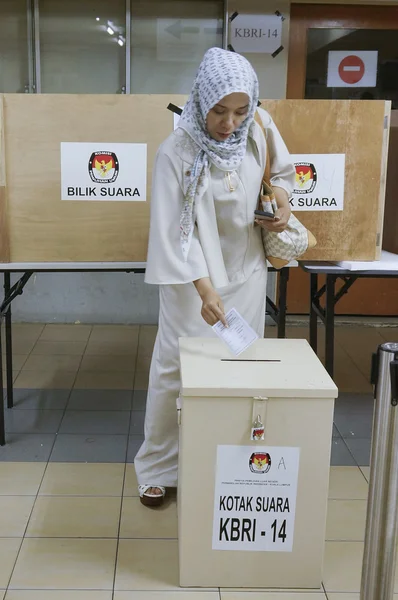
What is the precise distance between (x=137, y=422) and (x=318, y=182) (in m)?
1.21

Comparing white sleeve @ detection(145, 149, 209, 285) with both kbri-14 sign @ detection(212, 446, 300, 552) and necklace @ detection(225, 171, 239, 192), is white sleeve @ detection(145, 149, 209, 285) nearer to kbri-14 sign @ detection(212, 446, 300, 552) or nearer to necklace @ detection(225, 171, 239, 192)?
necklace @ detection(225, 171, 239, 192)

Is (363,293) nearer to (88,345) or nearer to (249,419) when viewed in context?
(88,345)

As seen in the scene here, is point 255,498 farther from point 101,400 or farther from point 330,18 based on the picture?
point 330,18

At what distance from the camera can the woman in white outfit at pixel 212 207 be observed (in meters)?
1.65

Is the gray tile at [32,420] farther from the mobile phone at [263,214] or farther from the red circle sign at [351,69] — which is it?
the red circle sign at [351,69]

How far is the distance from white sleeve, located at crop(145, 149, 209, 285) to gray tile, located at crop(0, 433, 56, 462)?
988 mm

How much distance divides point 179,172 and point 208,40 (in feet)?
Answer: 7.96

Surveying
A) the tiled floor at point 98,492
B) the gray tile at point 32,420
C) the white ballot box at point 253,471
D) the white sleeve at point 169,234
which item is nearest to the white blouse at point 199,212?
the white sleeve at point 169,234

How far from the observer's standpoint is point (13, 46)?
12.5ft

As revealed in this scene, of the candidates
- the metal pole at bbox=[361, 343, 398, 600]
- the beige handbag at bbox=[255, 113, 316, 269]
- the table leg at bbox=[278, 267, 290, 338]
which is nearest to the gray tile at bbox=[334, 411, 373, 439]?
the table leg at bbox=[278, 267, 290, 338]

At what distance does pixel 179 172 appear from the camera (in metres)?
1.74

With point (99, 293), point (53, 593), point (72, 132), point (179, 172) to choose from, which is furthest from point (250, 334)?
point (99, 293)

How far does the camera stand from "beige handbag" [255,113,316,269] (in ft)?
5.88

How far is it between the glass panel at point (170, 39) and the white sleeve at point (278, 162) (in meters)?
2.19
